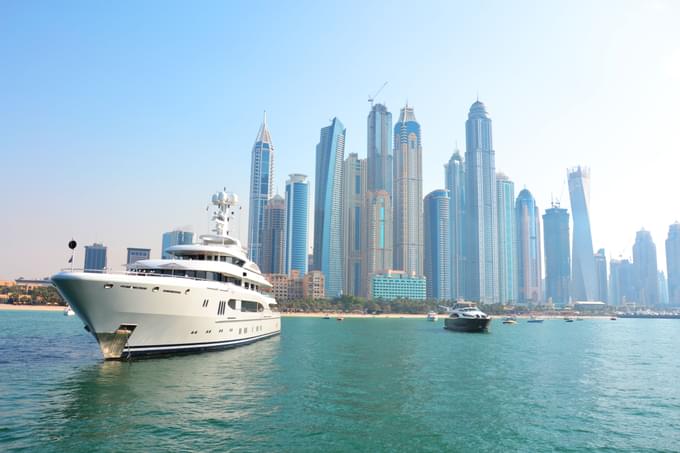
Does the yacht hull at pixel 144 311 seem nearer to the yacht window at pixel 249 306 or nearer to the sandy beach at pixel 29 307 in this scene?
the yacht window at pixel 249 306

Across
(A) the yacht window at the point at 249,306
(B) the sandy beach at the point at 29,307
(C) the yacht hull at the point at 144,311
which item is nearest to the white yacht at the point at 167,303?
(C) the yacht hull at the point at 144,311

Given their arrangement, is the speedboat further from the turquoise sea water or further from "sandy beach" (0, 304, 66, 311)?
"sandy beach" (0, 304, 66, 311)

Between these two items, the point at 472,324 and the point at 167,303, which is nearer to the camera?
the point at 167,303

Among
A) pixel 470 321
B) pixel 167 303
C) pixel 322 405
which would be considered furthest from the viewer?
pixel 470 321

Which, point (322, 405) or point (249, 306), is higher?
point (249, 306)

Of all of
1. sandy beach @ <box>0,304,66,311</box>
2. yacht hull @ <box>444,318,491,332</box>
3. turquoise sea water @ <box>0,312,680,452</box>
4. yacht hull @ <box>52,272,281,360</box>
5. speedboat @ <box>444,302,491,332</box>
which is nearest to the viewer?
turquoise sea water @ <box>0,312,680,452</box>

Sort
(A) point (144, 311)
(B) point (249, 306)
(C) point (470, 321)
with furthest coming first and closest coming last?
(C) point (470, 321), (B) point (249, 306), (A) point (144, 311)

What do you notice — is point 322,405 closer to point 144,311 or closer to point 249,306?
point 144,311

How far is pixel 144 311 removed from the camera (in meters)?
31.3

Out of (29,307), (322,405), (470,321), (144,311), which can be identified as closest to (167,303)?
(144,311)

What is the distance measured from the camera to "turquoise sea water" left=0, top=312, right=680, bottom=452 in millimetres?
16781

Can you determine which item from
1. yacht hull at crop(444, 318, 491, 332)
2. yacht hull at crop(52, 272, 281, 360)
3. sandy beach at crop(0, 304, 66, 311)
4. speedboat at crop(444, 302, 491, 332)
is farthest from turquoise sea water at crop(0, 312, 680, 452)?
sandy beach at crop(0, 304, 66, 311)

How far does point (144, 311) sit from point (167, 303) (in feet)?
5.24

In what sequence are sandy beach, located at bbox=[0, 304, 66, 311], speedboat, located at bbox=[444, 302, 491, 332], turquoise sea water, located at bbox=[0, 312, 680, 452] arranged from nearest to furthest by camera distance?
turquoise sea water, located at bbox=[0, 312, 680, 452] < speedboat, located at bbox=[444, 302, 491, 332] < sandy beach, located at bbox=[0, 304, 66, 311]
